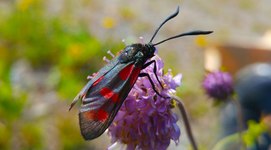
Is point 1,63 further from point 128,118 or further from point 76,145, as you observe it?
point 128,118

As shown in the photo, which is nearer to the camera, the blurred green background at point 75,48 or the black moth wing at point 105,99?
the black moth wing at point 105,99

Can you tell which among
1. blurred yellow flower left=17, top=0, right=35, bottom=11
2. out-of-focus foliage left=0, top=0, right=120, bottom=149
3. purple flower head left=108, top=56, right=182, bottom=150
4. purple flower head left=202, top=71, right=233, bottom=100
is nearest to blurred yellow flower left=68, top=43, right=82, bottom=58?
out-of-focus foliage left=0, top=0, right=120, bottom=149

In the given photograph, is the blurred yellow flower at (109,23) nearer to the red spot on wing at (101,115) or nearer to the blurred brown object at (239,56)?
the blurred brown object at (239,56)

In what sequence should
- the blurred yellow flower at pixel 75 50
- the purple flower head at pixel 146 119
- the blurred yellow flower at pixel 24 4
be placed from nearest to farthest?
the purple flower head at pixel 146 119 < the blurred yellow flower at pixel 75 50 < the blurred yellow flower at pixel 24 4

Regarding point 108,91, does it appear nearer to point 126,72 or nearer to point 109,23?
point 126,72

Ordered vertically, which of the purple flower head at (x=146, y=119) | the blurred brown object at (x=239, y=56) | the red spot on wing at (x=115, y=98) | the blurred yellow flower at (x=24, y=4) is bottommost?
the blurred brown object at (x=239, y=56)

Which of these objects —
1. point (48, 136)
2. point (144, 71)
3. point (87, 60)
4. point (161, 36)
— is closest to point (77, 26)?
point (87, 60)

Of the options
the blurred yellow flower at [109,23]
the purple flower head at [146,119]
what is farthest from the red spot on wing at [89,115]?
the blurred yellow flower at [109,23]

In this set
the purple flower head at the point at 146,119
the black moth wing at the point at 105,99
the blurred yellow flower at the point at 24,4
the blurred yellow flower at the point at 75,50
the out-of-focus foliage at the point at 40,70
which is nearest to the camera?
the black moth wing at the point at 105,99
